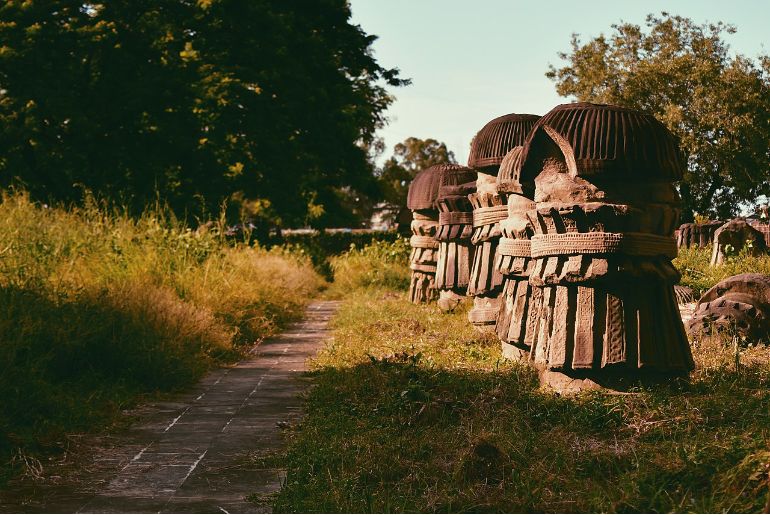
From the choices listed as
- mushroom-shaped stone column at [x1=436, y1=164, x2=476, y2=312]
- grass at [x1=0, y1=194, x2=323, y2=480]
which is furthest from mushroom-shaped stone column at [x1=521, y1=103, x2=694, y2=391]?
mushroom-shaped stone column at [x1=436, y1=164, x2=476, y2=312]

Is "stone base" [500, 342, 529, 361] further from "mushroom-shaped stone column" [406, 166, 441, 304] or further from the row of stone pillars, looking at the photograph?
"mushroom-shaped stone column" [406, 166, 441, 304]

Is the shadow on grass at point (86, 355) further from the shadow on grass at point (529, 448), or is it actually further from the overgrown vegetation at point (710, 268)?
the overgrown vegetation at point (710, 268)

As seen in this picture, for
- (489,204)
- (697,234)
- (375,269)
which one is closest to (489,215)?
(489,204)

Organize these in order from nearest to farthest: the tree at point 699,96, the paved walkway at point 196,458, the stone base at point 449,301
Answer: the paved walkway at point 196,458, the stone base at point 449,301, the tree at point 699,96

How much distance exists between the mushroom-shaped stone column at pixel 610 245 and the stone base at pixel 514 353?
3.46 ft

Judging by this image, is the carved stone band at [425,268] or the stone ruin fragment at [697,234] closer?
the carved stone band at [425,268]

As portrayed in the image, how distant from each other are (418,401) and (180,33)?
19340 mm

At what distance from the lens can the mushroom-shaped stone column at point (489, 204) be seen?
25.7 ft

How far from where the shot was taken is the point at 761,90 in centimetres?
3114

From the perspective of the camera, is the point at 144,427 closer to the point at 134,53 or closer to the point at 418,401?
the point at 418,401

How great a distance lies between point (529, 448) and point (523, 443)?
77mm

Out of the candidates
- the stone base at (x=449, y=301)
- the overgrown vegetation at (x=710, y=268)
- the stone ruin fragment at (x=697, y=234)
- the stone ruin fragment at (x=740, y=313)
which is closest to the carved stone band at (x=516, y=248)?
the stone ruin fragment at (x=740, y=313)

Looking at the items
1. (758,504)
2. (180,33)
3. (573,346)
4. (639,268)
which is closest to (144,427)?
(573,346)

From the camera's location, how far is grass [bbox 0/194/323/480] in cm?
572
